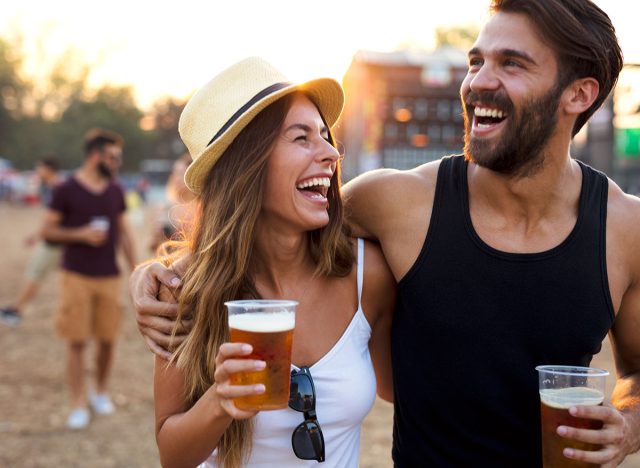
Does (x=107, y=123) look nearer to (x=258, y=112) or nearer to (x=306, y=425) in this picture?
(x=258, y=112)

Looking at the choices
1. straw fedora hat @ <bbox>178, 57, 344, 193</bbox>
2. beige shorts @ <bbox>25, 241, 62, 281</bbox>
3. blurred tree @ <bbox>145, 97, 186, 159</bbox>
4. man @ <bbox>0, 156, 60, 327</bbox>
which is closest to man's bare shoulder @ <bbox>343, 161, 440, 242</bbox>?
straw fedora hat @ <bbox>178, 57, 344, 193</bbox>

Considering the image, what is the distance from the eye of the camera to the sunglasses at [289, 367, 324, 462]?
2.17 metres

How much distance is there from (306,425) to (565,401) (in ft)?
2.61

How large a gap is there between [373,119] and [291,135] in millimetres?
16061

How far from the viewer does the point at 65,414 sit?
617 cm

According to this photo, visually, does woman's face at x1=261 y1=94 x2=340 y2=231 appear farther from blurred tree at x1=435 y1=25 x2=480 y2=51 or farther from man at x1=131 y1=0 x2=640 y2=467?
blurred tree at x1=435 y1=25 x2=480 y2=51

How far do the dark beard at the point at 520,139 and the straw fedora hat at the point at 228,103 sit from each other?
1.86 feet

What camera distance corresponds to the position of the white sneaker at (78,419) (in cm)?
584

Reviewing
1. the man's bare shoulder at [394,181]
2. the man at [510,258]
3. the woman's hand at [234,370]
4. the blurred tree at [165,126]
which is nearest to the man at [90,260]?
the man at [510,258]

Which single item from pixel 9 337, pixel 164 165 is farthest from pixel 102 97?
pixel 9 337

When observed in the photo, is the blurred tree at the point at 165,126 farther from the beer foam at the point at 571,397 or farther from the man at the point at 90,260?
the beer foam at the point at 571,397

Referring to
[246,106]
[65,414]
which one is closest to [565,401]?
[246,106]

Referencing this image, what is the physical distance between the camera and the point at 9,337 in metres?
8.73

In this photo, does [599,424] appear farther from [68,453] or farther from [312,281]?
[68,453]
